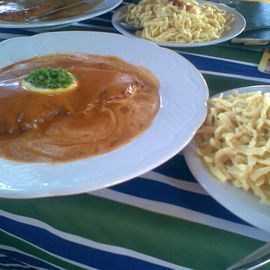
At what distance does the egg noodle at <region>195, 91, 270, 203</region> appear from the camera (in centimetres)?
69

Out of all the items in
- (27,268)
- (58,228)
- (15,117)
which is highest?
(15,117)

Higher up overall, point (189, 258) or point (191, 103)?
point (191, 103)

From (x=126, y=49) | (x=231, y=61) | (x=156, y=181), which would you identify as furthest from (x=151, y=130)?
(x=231, y=61)

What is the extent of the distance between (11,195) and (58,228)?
0.14 m

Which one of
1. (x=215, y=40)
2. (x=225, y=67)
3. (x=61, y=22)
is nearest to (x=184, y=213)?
(x=225, y=67)

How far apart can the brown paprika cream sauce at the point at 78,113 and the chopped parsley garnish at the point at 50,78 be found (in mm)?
23

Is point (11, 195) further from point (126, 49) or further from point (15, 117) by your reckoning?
point (126, 49)

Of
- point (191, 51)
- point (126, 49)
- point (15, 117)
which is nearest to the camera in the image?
point (15, 117)

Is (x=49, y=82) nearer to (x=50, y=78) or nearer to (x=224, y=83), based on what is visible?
(x=50, y=78)

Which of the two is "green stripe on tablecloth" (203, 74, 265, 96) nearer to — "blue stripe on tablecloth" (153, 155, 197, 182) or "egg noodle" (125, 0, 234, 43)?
"egg noodle" (125, 0, 234, 43)

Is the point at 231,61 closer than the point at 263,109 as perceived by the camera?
No

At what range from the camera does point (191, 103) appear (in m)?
0.84

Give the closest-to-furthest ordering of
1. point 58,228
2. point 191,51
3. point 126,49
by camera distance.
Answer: point 58,228 < point 126,49 < point 191,51

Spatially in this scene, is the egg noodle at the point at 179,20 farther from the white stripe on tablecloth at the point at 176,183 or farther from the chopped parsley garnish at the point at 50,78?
the white stripe on tablecloth at the point at 176,183
